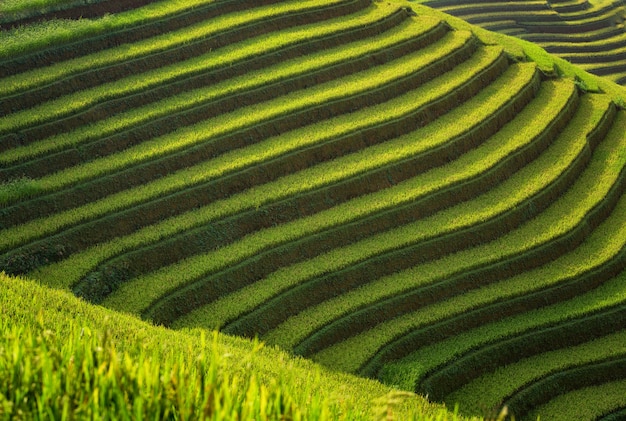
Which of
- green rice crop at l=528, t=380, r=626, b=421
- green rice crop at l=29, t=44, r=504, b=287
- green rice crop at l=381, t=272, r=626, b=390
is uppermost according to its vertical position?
green rice crop at l=29, t=44, r=504, b=287

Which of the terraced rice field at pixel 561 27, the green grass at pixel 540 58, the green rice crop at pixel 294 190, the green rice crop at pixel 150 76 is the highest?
the terraced rice field at pixel 561 27

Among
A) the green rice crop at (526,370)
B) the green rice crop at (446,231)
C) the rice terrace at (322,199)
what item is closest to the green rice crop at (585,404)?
the rice terrace at (322,199)

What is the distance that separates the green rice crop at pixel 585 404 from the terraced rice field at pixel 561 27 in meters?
32.0

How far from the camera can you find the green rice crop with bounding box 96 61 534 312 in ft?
46.2

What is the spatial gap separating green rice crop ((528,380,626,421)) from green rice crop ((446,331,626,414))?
22.1 inches

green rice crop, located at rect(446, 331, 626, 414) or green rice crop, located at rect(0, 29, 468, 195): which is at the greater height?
green rice crop, located at rect(0, 29, 468, 195)

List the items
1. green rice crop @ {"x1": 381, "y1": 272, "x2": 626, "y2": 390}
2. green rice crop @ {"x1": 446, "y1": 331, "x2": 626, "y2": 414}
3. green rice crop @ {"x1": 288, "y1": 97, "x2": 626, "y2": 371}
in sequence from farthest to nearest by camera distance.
A: green rice crop @ {"x1": 288, "y1": 97, "x2": 626, "y2": 371} < green rice crop @ {"x1": 446, "y1": 331, "x2": 626, "y2": 414} < green rice crop @ {"x1": 381, "y1": 272, "x2": 626, "y2": 390}

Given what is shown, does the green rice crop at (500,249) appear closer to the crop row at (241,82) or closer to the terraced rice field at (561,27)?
the crop row at (241,82)

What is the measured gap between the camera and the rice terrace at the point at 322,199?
46.3 feet

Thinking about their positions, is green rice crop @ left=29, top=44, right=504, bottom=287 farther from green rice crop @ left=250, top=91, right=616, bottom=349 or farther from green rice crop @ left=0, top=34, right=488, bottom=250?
green rice crop @ left=250, top=91, right=616, bottom=349

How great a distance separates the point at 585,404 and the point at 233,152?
10.1 meters

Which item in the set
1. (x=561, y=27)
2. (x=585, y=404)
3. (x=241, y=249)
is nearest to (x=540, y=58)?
(x=585, y=404)

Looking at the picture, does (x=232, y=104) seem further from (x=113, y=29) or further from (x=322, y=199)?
(x=113, y=29)

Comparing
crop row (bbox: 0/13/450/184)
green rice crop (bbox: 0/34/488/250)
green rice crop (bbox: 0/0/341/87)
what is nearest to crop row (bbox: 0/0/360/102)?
green rice crop (bbox: 0/0/341/87)
